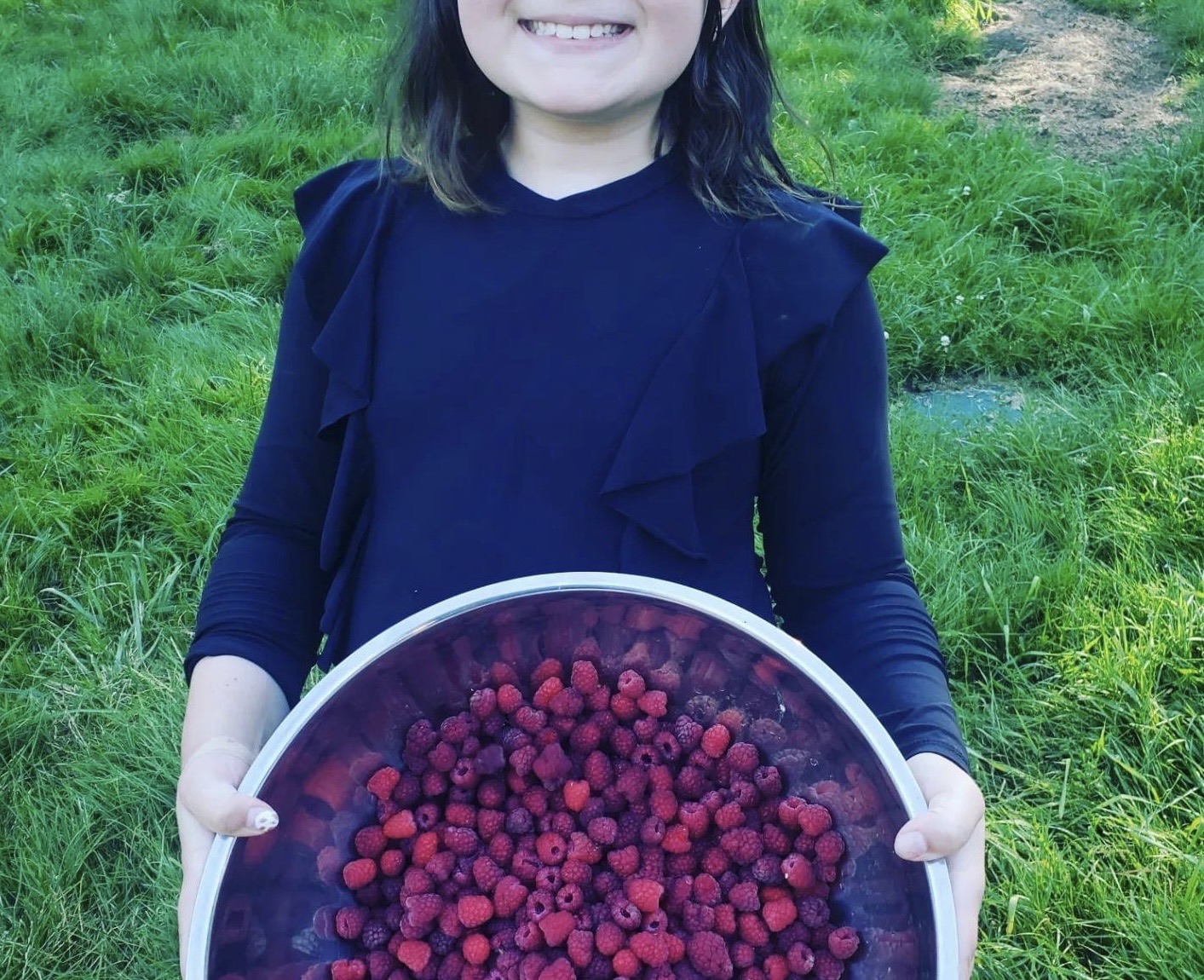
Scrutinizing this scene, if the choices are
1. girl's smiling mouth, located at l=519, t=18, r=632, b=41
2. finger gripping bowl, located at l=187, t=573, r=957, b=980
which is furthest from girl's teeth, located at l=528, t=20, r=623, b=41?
finger gripping bowl, located at l=187, t=573, r=957, b=980

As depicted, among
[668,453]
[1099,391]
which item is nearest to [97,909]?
[668,453]

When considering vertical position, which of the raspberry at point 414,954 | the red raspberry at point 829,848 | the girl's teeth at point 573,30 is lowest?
the raspberry at point 414,954

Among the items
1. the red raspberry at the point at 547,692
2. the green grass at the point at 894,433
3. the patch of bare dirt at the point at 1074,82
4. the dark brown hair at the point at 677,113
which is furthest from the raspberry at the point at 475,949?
the patch of bare dirt at the point at 1074,82

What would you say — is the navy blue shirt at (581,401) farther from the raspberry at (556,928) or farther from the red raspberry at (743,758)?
the raspberry at (556,928)

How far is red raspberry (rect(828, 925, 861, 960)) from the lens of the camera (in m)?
0.91

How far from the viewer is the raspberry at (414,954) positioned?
36.7 inches

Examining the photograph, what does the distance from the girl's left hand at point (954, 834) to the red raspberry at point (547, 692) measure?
33 centimetres

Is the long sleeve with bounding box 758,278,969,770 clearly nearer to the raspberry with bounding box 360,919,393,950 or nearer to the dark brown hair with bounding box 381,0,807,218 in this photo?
the dark brown hair with bounding box 381,0,807,218

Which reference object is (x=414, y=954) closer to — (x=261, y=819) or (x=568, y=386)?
(x=261, y=819)

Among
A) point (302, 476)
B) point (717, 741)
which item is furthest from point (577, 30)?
point (717, 741)

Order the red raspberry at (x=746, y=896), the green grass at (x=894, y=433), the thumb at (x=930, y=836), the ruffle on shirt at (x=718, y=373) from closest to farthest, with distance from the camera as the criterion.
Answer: the thumb at (x=930, y=836), the red raspberry at (x=746, y=896), the ruffle on shirt at (x=718, y=373), the green grass at (x=894, y=433)

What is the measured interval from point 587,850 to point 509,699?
154mm

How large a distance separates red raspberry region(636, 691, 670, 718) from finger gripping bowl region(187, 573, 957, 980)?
25 millimetres

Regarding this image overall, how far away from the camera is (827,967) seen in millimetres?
907
